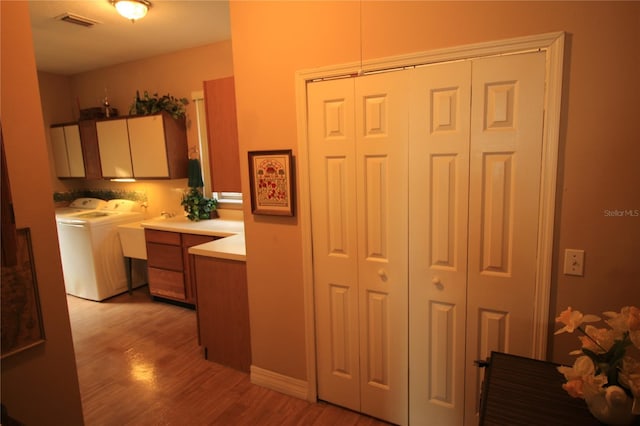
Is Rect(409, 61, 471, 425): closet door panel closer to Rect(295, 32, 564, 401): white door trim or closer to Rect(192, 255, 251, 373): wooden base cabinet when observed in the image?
Rect(295, 32, 564, 401): white door trim

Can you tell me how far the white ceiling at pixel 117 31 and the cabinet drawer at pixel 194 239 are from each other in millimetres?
1906

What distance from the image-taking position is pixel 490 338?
5.66 ft

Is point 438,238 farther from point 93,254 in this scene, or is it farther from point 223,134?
point 93,254

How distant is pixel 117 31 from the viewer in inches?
129

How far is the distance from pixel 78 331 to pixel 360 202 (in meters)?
3.08

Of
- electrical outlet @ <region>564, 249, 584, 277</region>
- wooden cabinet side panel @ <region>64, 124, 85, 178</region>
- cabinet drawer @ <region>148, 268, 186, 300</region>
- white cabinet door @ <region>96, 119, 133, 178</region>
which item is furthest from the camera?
wooden cabinet side panel @ <region>64, 124, 85, 178</region>

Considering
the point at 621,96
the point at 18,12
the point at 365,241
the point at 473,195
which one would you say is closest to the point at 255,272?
the point at 365,241

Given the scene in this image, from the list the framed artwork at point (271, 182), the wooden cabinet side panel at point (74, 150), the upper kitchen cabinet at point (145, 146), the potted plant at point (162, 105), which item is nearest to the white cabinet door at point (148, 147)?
the upper kitchen cabinet at point (145, 146)

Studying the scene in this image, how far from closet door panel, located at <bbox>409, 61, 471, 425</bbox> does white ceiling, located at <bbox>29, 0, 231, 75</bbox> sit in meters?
1.98

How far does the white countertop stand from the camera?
8.41ft

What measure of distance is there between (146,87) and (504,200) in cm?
416

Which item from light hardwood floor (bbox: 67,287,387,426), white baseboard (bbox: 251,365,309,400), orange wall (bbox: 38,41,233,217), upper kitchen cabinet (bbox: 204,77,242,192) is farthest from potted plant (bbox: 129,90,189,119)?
white baseboard (bbox: 251,365,309,400)

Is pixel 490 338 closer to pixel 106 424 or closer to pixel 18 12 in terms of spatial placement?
pixel 106 424

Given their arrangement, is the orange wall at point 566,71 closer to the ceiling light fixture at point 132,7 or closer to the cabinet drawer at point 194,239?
the ceiling light fixture at point 132,7
